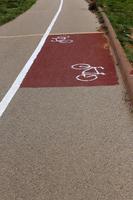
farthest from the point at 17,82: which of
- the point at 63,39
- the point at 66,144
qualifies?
the point at 63,39

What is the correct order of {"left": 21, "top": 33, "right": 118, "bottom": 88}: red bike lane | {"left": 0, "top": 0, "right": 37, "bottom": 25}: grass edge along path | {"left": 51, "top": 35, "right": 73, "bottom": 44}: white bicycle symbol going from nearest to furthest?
{"left": 21, "top": 33, "right": 118, "bottom": 88}: red bike lane < {"left": 51, "top": 35, "right": 73, "bottom": 44}: white bicycle symbol < {"left": 0, "top": 0, "right": 37, "bottom": 25}: grass edge along path

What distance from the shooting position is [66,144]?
686 cm

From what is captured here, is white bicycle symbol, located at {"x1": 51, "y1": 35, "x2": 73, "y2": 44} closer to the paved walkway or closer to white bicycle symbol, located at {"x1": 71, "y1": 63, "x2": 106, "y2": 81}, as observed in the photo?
white bicycle symbol, located at {"x1": 71, "y1": 63, "x2": 106, "y2": 81}

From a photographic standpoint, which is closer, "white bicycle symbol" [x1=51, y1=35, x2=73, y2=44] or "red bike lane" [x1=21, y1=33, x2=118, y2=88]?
"red bike lane" [x1=21, y1=33, x2=118, y2=88]

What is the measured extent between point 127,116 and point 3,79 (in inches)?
140

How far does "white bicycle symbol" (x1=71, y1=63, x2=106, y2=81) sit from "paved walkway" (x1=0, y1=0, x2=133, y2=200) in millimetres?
463

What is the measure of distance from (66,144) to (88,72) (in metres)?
4.20

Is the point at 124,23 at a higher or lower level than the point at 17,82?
lower

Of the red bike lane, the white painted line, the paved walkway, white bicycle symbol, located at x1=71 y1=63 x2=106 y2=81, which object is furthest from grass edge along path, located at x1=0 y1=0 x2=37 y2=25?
the paved walkway

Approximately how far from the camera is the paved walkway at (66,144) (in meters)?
5.65

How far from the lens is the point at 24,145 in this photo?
22.6ft

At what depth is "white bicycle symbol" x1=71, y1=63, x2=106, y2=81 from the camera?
10438mm

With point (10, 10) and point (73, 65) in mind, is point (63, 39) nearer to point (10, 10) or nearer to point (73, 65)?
point (73, 65)

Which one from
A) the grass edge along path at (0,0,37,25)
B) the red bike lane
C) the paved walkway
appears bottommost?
the grass edge along path at (0,0,37,25)
